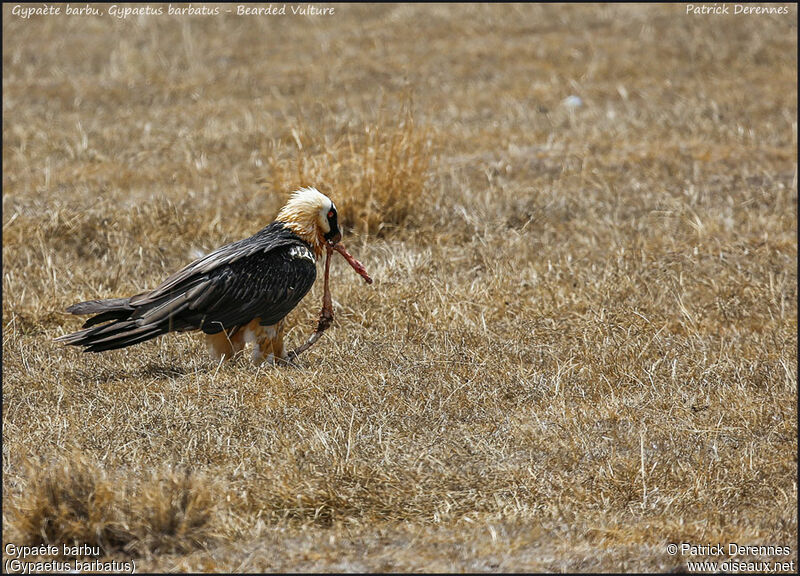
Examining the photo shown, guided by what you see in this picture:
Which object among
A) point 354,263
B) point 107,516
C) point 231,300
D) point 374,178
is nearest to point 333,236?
point 354,263

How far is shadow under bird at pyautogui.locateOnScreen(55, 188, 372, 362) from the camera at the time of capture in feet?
16.3

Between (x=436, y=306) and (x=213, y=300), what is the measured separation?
154 cm

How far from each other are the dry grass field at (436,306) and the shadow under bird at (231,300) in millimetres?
231

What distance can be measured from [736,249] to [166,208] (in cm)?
433

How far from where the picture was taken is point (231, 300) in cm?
507

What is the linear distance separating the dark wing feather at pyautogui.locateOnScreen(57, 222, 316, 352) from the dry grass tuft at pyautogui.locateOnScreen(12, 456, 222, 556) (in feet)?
4.77

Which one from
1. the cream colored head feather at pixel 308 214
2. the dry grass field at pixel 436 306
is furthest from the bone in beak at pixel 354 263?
the dry grass field at pixel 436 306

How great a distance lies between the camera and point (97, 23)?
1510 centimetres

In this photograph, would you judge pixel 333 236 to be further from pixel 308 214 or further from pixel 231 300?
pixel 231 300

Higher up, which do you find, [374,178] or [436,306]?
[374,178]

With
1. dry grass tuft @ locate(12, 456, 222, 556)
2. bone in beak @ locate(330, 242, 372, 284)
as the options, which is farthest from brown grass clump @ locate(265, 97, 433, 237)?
dry grass tuft @ locate(12, 456, 222, 556)

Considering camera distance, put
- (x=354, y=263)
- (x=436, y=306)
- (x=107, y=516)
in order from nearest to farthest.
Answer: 1. (x=107, y=516)
2. (x=354, y=263)
3. (x=436, y=306)

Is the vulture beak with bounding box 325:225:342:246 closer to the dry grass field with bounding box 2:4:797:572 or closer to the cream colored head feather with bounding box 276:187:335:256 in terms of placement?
the cream colored head feather with bounding box 276:187:335:256

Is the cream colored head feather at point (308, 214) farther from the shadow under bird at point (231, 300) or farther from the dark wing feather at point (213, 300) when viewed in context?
the dark wing feather at point (213, 300)
